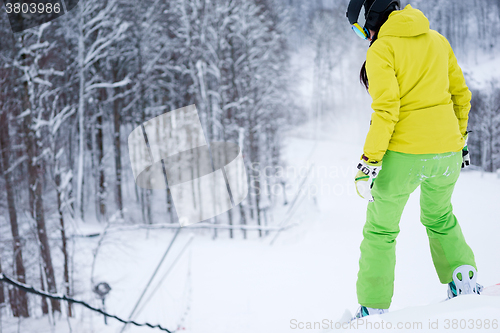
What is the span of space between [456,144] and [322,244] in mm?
3057

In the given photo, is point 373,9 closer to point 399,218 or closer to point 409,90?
point 409,90

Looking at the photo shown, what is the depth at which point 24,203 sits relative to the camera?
7.16 metres

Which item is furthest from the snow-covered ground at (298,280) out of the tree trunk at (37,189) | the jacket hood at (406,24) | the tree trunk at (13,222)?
the jacket hood at (406,24)

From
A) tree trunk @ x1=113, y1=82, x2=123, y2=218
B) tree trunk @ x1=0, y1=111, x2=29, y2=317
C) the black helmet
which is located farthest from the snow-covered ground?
tree trunk @ x1=113, y1=82, x2=123, y2=218

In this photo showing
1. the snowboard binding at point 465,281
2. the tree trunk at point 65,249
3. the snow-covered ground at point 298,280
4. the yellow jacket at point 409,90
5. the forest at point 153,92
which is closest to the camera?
the yellow jacket at point 409,90

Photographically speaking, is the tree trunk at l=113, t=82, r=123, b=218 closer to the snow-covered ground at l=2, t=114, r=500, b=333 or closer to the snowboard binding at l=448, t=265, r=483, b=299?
the snow-covered ground at l=2, t=114, r=500, b=333

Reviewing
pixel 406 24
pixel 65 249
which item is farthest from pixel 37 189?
pixel 406 24

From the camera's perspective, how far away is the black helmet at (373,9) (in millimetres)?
1381

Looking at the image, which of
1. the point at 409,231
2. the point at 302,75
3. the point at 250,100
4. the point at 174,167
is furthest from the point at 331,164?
the point at 409,231

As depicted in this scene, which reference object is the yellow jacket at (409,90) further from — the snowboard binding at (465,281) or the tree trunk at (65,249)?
the tree trunk at (65,249)

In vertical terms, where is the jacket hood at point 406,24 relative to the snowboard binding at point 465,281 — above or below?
above

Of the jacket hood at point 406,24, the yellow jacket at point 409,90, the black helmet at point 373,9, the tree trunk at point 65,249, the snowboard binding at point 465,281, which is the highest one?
the black helmet at point 373,9

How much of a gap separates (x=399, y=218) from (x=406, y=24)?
0.92 m

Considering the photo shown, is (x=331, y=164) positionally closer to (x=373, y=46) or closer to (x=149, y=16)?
(x=149, y=16)
